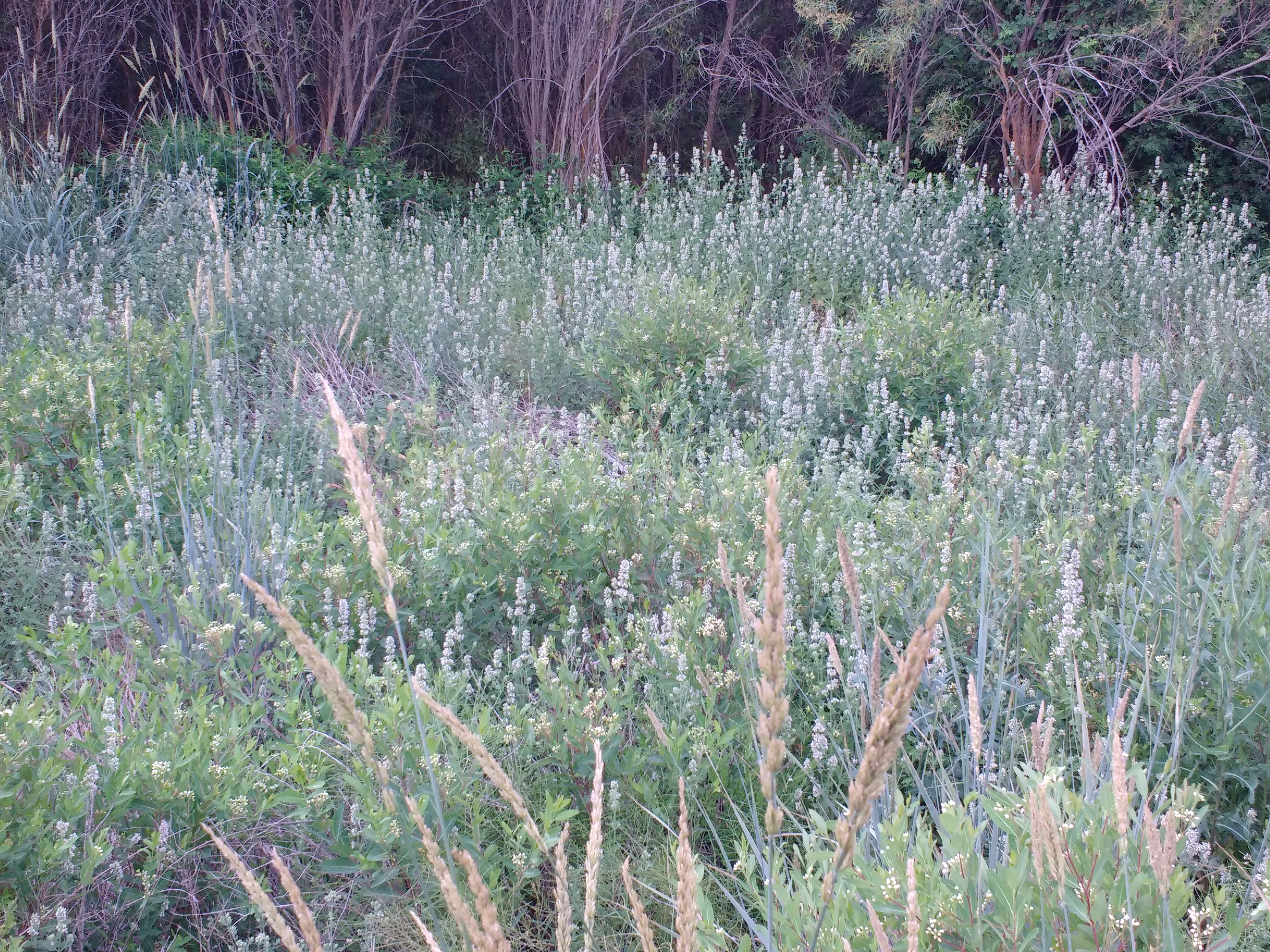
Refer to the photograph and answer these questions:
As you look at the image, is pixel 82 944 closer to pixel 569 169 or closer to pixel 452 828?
pixel 452 828

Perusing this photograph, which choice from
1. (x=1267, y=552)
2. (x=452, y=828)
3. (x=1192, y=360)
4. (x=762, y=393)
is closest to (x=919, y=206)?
(x=1192, y=360)

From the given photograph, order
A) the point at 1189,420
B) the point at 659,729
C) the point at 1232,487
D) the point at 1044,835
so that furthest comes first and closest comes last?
the point at 1189,420 → the point at 1232,487 → the point at 659,729 → the point at 1044,835

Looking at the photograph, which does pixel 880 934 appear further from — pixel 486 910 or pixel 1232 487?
pixel 1232 487

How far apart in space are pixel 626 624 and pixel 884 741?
6.41 ft

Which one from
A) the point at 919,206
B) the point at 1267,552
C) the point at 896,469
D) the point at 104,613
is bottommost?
the point at 104,613

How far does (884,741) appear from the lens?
2.63 ft

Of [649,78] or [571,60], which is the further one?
[649,78]

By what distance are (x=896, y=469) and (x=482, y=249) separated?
4730 millimetres

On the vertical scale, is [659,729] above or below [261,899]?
below

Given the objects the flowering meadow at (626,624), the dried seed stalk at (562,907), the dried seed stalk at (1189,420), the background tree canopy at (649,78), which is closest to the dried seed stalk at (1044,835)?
the flowering meadow at (626,624)

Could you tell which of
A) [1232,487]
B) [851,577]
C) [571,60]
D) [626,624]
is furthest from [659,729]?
[571,60]

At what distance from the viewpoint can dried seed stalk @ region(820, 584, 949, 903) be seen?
0.79 metres

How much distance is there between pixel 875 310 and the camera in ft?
15.9

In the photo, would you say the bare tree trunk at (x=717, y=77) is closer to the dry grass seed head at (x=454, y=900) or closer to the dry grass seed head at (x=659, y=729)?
the dry grass seed head at (x=659, y=729)
